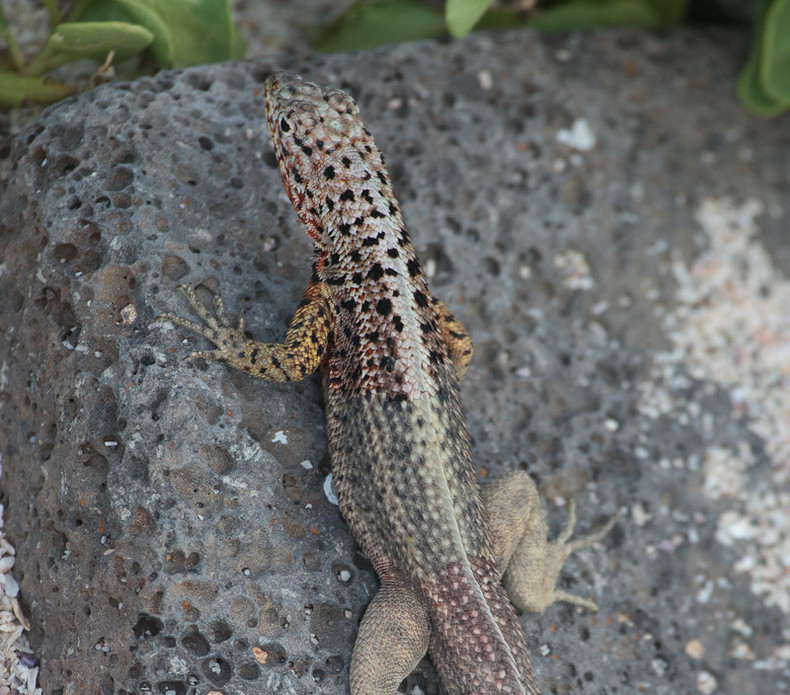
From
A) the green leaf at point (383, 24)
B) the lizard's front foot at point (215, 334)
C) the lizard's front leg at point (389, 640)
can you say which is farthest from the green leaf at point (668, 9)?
the lizard's front leg at point (389, 640)

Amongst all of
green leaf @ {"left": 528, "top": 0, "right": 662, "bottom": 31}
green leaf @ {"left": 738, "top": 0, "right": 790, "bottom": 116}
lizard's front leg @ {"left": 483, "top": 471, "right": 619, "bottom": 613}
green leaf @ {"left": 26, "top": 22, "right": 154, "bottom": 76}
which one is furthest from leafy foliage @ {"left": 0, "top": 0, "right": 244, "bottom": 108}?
green leaf @ {"left": 738, "top": 0, "right": 790, "bottom": 116}

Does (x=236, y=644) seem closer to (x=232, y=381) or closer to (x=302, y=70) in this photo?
(x=232, y=381)

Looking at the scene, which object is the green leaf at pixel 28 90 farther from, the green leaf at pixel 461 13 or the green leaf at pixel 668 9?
the green leaf at pixel 668 9

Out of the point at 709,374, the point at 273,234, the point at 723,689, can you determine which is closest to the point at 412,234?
the point at 273,234

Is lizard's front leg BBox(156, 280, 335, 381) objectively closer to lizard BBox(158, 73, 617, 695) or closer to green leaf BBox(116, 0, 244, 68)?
lizard BBox(158, 73, 617, 695)

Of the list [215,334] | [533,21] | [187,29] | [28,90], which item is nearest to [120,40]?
[187,29]
